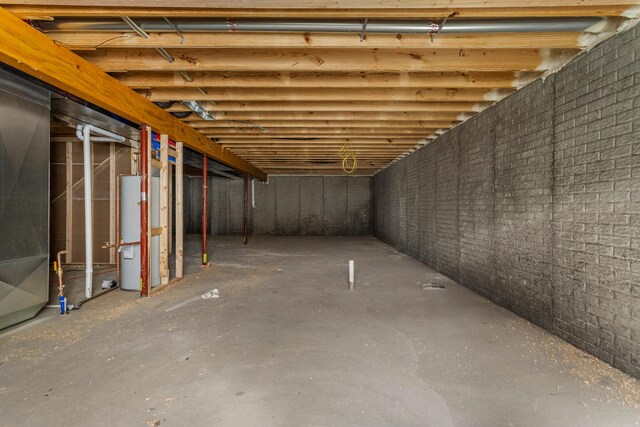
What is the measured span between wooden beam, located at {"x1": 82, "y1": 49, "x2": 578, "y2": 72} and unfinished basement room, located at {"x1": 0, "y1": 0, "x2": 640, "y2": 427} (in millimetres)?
20

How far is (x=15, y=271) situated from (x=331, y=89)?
12.8 feet

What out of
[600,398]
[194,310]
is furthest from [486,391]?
[194,310]

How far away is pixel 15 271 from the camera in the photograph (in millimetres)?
2922

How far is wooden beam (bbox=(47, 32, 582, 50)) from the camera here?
8.25 ft

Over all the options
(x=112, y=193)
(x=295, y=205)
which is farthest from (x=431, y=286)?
(x=295, y=205)

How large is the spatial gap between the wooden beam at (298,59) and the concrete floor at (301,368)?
2.59 metres

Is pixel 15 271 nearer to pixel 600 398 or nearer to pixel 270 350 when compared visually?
pixel 270 350

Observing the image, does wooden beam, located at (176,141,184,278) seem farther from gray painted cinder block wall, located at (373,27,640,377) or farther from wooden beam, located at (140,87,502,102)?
gray painted cinder block wall, located at (373,27,640,377)

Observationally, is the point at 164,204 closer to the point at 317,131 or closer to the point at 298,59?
the point at 317,131

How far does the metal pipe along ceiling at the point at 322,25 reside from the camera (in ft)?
7.56

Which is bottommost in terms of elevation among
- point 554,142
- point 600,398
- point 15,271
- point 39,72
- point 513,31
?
point 600,398

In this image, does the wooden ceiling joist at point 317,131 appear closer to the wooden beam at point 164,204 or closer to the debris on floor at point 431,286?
the wooden beam at point 164,204

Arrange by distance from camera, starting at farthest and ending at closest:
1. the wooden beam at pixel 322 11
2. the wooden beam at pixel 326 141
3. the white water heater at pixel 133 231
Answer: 1. the wooden beam at pixel 326 141
2. the white water heater at pixel 133 231
3. the wooden beam at pixel 322 11

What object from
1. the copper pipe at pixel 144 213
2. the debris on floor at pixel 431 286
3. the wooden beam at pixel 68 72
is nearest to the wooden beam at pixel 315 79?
the wooden beam at pixel 68 72
